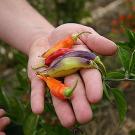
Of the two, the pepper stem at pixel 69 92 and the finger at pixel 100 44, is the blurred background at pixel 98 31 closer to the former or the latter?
the finger at pixel 100 44

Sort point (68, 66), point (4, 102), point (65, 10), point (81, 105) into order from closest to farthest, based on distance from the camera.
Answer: point (81, 105), point (68, 66), point (4, 102), point (65, 10)

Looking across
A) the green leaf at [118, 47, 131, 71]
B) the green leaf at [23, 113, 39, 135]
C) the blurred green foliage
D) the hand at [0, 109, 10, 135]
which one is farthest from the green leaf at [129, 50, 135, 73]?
the blurred green foliage

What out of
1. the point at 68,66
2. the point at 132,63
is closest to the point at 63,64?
the point at 68,66

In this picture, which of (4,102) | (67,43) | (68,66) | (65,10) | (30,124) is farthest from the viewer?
(65,10)

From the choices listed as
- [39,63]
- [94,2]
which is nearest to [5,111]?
[39,63]

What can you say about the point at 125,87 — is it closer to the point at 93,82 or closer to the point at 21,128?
the point at 21,128

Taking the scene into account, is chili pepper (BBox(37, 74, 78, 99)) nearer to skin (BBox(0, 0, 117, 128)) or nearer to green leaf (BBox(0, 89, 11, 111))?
skin (BBox(0, 0, 117, 128))

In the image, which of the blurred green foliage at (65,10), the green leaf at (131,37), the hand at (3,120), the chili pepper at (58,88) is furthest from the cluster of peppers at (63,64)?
the blurred green foliage at (65,10)

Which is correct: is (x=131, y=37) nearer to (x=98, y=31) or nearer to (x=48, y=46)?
(x=48, y=46)
